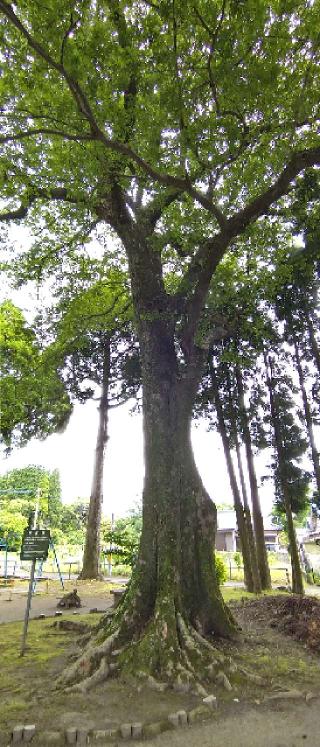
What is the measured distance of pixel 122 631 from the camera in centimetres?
605

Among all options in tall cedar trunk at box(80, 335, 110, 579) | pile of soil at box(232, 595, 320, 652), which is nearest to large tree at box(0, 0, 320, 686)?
pile of soil at box(232, 595, 320, 652)

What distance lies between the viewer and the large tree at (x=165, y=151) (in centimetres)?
584

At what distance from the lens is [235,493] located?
15859 mm

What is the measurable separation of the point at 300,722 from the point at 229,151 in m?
7.51

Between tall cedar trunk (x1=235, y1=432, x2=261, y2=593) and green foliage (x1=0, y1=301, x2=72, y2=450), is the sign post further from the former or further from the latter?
tall cedar trunk (x1=235, y1=432, x2=261, y2=593)

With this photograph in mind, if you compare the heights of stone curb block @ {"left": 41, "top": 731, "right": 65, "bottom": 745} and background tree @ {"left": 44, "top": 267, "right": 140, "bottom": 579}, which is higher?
background tree @ {"left": 44, "top": 267, "right": 140, "bottom": 579}

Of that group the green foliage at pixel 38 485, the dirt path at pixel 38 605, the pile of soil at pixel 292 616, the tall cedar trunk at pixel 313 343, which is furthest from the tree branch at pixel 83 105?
the green foliage at pixel 38 485

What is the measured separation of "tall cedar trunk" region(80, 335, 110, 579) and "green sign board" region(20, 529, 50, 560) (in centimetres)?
1091

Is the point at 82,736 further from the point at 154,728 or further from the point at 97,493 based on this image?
the point at 97,493

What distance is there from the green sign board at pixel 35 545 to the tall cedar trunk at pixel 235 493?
9200mm

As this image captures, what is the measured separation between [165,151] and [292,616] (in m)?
8.94

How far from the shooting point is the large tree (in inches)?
230

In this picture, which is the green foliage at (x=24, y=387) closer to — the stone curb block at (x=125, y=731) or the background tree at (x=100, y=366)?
the background tree at (x=100, y=366)

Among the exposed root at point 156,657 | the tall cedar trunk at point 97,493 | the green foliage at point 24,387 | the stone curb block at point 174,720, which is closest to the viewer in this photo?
the stone curb block at point 174,720
